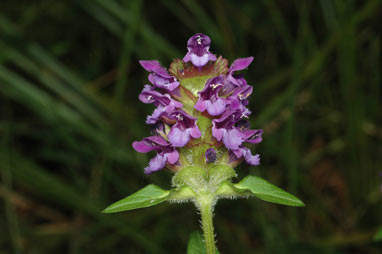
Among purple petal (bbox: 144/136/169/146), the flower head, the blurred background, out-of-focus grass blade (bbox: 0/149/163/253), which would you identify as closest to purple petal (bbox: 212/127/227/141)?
the flower head

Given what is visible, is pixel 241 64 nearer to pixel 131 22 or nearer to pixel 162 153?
pixel 162 153

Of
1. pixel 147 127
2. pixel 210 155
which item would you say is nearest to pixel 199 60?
pixel 210 155

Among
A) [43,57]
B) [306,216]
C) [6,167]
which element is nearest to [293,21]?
[306,216]

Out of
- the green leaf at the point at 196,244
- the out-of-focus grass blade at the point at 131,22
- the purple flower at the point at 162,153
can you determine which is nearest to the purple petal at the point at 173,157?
the purple flower at the point at 162,153

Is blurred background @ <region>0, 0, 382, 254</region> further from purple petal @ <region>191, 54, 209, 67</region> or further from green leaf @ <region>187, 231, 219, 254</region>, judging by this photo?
purple petal @ <region>191, 54, 209, 67</region>

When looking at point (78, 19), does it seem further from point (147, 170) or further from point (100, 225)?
point (147, 170)

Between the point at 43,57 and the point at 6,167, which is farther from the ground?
the point at 43,57
